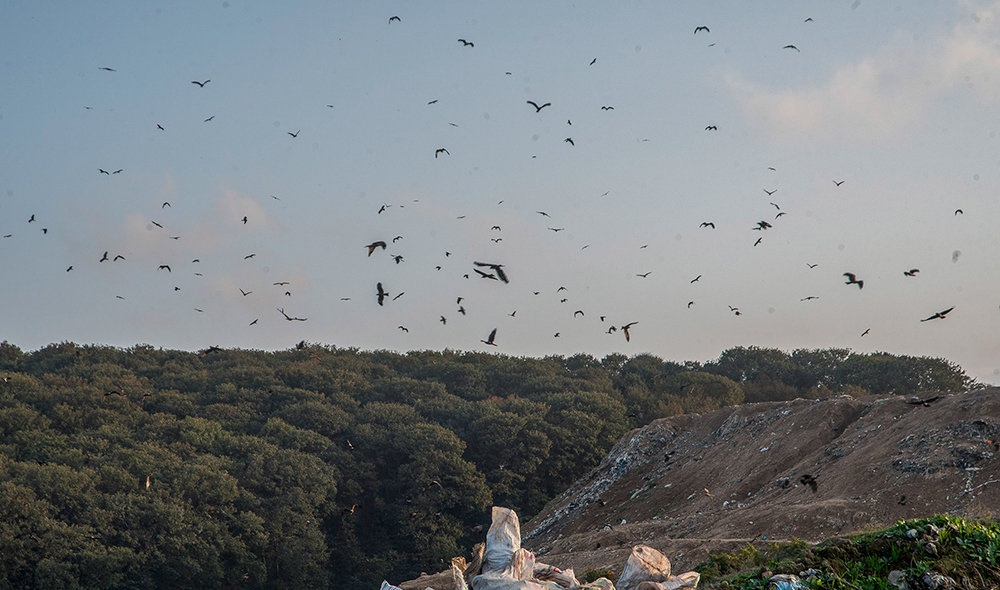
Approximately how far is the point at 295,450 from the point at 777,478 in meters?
22.6

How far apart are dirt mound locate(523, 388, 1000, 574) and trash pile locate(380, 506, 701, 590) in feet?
12.1

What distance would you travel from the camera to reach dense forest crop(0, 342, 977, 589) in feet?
107

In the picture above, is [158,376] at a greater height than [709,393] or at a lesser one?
greater

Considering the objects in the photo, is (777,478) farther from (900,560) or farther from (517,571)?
(517,571)

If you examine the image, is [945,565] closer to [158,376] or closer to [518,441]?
[518,441]

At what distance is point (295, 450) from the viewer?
3919 cm

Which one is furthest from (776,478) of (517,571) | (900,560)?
(517,571)

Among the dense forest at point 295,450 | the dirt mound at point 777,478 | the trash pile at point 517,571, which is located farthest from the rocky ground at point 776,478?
the dense forest at point 295,450

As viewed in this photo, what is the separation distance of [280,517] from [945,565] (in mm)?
29227

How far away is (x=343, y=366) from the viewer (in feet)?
178

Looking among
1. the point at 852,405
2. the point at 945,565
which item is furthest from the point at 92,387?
the point at 945,565

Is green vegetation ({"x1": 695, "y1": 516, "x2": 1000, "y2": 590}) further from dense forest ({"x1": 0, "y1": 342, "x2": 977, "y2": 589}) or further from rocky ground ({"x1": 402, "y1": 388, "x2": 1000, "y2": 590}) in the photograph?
dense forest ({"x1": 0, "y1": 342, "x2": 977, "y2": 589})

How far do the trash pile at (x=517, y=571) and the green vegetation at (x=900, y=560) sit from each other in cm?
75

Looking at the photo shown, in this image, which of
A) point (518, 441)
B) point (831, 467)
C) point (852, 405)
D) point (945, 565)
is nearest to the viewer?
point (945, 565)
